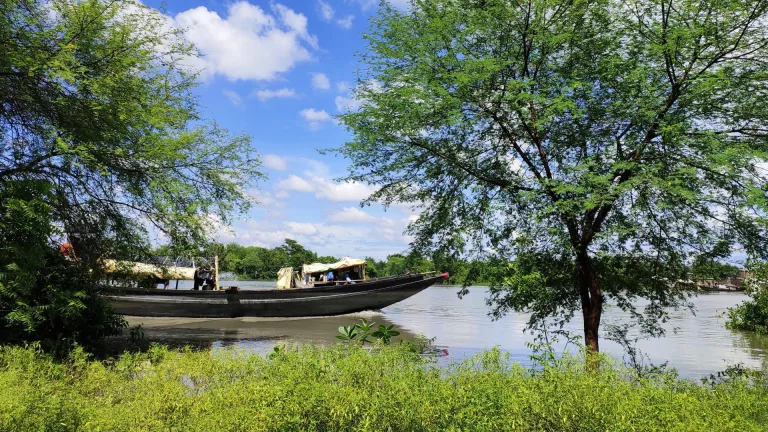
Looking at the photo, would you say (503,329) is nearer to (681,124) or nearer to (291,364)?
(681,124)

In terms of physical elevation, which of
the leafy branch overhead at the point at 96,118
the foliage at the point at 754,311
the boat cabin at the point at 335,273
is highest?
the leafy branch overhead at the point at 96,118

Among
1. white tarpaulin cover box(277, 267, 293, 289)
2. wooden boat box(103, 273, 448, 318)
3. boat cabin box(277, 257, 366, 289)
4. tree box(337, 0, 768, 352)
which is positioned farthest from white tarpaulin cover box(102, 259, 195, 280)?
white tarpaulin cover box(277, 267, 293, 289)

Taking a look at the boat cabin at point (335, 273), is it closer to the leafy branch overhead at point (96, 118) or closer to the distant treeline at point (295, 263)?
the distant treeline at point (295, 263)

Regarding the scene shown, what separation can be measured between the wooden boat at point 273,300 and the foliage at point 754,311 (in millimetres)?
12630

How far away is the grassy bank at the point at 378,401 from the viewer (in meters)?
3.49

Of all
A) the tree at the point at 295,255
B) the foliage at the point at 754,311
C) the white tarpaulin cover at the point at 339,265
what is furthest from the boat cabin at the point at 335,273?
the tree at the point at 295,255

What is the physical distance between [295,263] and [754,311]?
8267cm

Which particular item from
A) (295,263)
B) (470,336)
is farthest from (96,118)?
(295,263)

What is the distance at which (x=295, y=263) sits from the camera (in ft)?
314

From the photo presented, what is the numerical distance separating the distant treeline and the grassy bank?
14.4ft

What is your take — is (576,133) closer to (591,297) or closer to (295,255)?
(591,297)

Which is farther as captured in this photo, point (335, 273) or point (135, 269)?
point (335, 273)

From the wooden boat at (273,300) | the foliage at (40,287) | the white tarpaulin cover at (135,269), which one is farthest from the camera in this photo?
the wooden boat at (273,300)

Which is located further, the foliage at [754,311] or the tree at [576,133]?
the foliage at [754,311]
